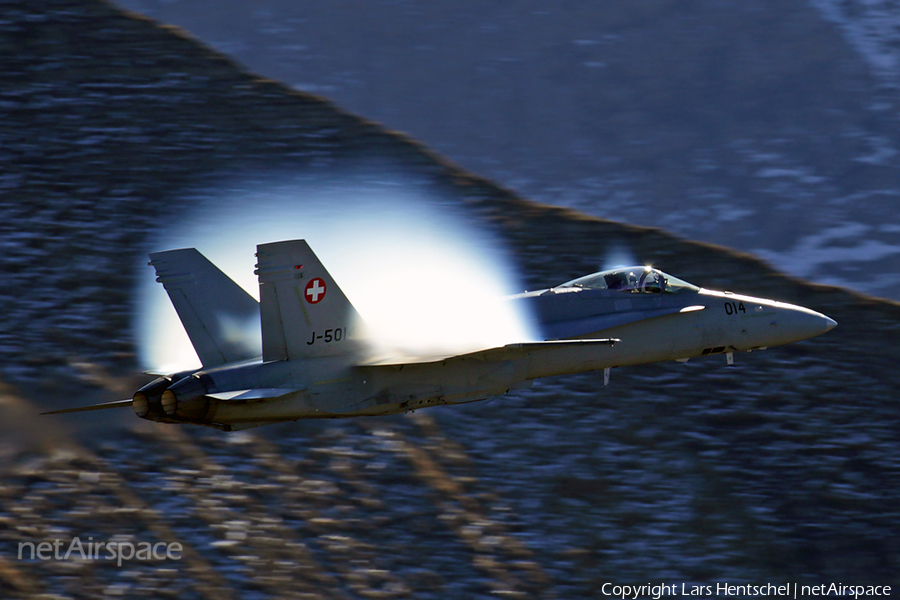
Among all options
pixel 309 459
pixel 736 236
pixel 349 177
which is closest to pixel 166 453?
pixel 309 459

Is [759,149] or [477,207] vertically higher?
[759,149]

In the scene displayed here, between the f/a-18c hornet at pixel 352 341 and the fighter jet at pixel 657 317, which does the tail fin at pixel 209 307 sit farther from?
the fighter jet at pixel 657 317

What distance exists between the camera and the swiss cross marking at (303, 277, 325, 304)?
1930 cm

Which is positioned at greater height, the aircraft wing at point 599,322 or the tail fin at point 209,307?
the tail fin at point 209,307

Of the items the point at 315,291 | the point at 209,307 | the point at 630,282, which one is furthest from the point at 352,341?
the point at 630,282

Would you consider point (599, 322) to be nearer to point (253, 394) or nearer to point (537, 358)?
point (537, 358)

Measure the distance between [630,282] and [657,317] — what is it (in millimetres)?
918

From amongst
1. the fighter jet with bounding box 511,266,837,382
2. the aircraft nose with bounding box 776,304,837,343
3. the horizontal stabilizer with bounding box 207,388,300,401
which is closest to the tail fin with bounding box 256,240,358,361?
the horizontal stabilizer with bounding box 207,388,300,401

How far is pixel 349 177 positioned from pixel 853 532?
24.4 meters

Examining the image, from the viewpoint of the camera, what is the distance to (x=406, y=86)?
74.4 metres

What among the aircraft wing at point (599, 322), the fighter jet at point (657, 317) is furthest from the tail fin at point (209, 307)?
the aircraft wing at point (599, 322)

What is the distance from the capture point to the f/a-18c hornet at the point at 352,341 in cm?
1892

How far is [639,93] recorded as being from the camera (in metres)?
77.4

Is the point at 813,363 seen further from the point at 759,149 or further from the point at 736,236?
the point at 759,149
